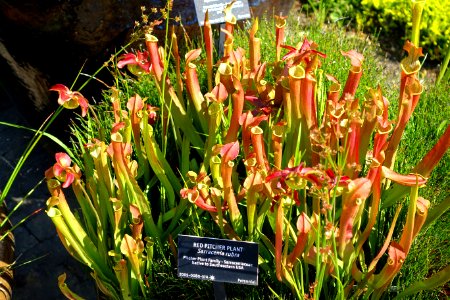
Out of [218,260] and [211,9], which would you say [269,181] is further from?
[211,9]

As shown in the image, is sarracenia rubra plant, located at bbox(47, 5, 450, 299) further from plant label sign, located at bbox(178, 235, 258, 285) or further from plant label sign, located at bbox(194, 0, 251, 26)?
plant label sign, located at bbox(194, 0, 251, 26)

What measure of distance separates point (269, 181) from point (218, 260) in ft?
0.79

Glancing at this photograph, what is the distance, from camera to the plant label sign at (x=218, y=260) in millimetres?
1379

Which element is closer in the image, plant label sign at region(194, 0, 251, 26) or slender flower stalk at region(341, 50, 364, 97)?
slender flower stalk at region(341, 50, 364, 97)

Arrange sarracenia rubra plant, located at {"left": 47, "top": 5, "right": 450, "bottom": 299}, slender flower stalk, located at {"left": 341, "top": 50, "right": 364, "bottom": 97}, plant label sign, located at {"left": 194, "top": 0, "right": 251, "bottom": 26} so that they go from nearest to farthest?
sarracenia rubra plant, located at {"left": 47, "top": 5, "right": 450, "bottom": 299}
slender flower stalk, located at {"left": 341, "top": 50, "right": 364, "bottom": 97}
plant label sign, located at {"left": 194, "top": 0, "right": 251, "bottom": 26}

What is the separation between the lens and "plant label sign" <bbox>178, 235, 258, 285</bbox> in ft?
4.52

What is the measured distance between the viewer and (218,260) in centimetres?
140

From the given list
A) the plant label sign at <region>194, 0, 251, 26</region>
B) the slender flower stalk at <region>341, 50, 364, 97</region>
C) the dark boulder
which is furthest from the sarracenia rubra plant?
the dark boulder

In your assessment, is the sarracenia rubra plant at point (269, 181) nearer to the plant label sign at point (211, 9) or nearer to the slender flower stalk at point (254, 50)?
the slender flower stalk at point (254, 50)

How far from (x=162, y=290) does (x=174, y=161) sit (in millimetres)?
459

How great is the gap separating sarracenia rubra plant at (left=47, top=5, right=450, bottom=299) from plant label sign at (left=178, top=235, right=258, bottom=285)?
0.22ft

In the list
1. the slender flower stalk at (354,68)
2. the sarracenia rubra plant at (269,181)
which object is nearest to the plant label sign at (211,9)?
the sarracenia rubra plant at (269,181)

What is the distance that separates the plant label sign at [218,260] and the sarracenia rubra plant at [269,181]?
7 cm

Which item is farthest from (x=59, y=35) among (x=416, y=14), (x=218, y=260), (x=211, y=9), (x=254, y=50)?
(x=416, y=14)
